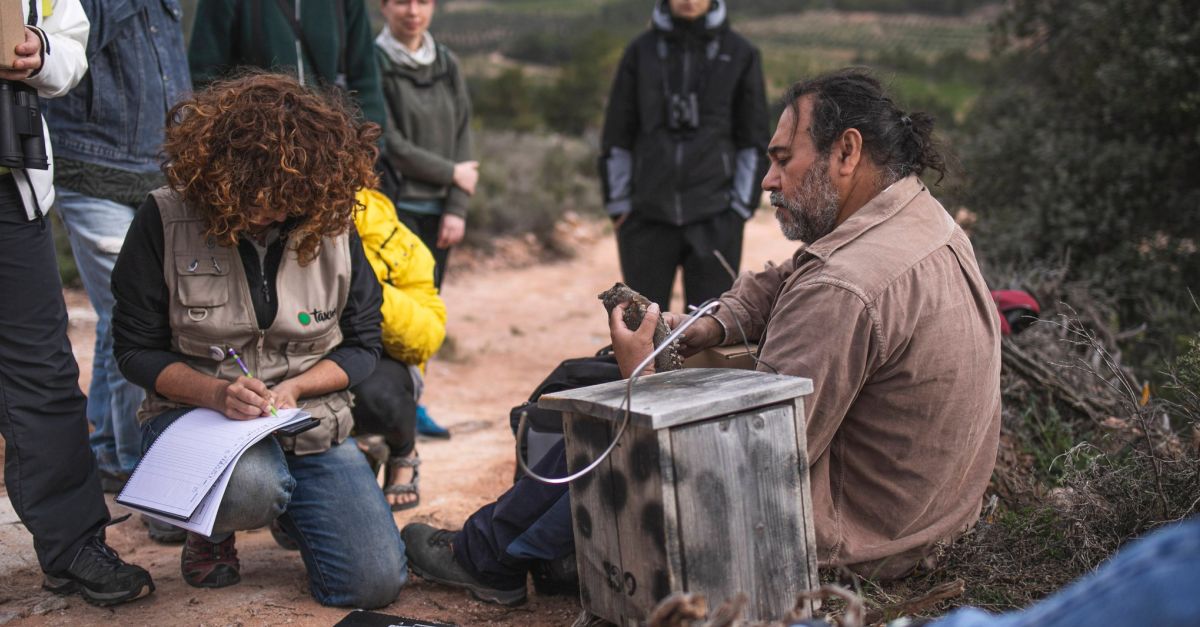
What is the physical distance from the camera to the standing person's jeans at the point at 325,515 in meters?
3.03

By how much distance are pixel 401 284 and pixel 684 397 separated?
1686 millimetres

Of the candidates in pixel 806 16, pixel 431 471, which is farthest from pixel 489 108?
pixel 806 16

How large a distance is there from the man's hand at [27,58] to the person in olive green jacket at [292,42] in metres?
A: 1.11

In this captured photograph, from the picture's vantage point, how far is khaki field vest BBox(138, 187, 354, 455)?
3072mm

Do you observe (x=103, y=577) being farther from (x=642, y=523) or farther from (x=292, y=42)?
(x=292, y=42)

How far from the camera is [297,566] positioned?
353 centimetres

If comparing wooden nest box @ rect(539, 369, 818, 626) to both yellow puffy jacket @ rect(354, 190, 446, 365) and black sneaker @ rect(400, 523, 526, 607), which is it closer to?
black sneaker @ rect(400, 523, 526, 607)

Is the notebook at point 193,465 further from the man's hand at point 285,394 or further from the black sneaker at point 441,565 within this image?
the black sneaker at point 441,565

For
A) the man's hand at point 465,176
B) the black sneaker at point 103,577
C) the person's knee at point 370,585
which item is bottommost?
the person's knee at point 370,585

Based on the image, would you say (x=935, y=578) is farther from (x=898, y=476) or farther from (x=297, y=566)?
(x=297, y=566)

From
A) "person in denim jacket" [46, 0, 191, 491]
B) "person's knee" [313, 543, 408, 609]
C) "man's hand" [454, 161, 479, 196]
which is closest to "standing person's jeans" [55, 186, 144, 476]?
"person in denim jacket" [46, 0, 191, 491]

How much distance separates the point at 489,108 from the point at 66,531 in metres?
17.0

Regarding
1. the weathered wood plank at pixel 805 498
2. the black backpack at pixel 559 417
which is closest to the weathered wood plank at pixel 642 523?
the weathered wood plank at pixel 805 498

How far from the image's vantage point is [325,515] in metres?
3.20
